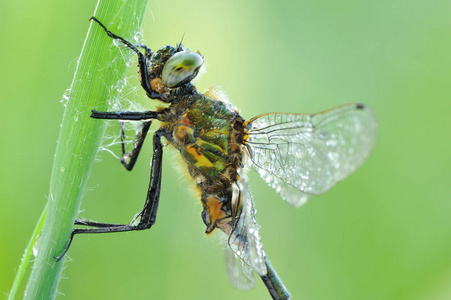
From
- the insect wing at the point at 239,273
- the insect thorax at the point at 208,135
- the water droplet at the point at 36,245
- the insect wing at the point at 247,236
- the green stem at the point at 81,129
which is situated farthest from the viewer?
the insect wing at the point at 239,273

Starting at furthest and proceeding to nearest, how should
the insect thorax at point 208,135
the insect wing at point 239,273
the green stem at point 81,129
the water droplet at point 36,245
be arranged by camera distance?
the insect wing at point 239,273, the insect thorax at point 208,135, the water droplet at point 36,245, the green stem at point 81,129

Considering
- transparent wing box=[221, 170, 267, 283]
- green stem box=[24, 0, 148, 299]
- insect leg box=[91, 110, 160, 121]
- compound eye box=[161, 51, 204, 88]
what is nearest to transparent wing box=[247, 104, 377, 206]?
transparent wing box=[221, 170, 267, 283]

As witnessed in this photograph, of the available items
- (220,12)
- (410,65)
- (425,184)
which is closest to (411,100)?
(410,65)

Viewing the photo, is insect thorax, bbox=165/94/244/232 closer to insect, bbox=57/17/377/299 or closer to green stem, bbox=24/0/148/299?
insect, bbox=57/17/377/299

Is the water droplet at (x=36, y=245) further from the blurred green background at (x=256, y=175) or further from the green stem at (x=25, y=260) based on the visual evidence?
the blurred green background at (x=256, y=175)

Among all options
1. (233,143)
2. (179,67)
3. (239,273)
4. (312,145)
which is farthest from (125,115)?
(239,273)

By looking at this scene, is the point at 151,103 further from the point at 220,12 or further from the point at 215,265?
the point at 215,265

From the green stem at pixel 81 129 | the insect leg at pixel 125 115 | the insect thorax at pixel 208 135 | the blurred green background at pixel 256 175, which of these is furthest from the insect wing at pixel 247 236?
the green stem at pixel 81 129
